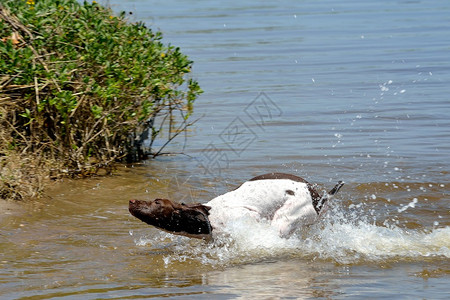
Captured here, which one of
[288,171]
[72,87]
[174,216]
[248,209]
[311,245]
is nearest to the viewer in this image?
[174,216]

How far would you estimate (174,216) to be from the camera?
625cm

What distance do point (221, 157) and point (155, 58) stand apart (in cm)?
173

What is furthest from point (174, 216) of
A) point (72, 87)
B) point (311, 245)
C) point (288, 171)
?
point (288, 171)

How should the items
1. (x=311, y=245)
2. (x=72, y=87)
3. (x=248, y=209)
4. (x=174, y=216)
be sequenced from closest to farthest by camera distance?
1. (x=174, y=216)
2. (x=248, y=209)
3. (x=311, y=245)
4. (x=72, y=87)

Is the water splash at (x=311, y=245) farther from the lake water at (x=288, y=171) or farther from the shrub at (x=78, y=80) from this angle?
the shrub at (x=78, y=80)

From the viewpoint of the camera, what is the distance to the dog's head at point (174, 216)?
620 centimetres

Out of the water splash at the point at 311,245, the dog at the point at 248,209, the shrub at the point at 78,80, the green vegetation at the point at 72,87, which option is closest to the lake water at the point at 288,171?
the water splash at the point at 311,245

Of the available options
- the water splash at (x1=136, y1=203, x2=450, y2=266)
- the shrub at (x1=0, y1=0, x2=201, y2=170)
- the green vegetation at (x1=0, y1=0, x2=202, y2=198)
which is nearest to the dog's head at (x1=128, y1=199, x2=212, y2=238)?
the water splash at (x1=136, y1=203, x2=450, y2=266)

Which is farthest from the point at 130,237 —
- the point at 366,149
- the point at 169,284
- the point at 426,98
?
the point at 426,98

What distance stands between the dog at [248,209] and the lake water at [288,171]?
0.44ft

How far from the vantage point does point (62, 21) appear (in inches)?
339

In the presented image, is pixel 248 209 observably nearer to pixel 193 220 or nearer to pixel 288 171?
pixel 193 220

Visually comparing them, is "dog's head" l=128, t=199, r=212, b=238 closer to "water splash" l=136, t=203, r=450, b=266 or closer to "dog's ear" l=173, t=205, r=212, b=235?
"dog's ear" l=173, t=205, r=212, b=235

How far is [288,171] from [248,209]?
3.48m
